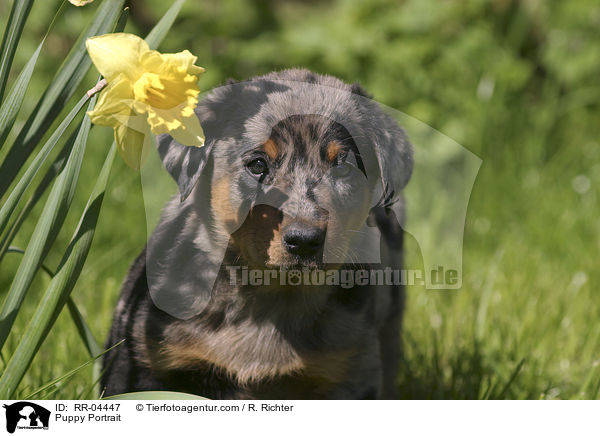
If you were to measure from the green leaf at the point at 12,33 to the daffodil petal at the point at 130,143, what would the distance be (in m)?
0.41

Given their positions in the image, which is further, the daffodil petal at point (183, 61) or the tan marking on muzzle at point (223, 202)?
the tan marking on muzzle at point (223, 202)

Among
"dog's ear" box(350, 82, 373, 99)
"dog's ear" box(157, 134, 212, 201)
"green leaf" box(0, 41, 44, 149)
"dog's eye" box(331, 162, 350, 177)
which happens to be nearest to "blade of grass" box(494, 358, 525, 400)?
"dog's eye" box(331, 162, 350, 177)

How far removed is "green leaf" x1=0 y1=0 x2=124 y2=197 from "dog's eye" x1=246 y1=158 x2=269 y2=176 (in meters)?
0.54

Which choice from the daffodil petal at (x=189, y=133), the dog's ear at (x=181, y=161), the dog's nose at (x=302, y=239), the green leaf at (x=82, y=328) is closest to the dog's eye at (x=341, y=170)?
the dog's nose at (x=302, y=239)

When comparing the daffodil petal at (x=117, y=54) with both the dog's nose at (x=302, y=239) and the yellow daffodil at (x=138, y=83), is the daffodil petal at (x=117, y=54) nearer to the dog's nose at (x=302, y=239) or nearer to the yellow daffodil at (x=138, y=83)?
the yellow daffodil at (x=138, y=83)

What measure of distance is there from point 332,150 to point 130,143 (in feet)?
2.22

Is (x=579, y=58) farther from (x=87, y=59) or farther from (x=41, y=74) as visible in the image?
(x=87, y=59)

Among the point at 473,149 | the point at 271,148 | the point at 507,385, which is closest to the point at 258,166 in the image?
the point at 271,148

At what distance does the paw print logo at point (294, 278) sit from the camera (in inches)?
84.0

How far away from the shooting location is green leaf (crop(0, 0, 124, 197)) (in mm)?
1792

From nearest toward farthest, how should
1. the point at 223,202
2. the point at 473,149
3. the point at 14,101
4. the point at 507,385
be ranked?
the point at 14,101 < the point at 223,202 < the point at 507,385 < the point at 473,149

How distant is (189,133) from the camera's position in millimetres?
1732

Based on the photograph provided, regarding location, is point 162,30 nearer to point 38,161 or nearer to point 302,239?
point 38,161
